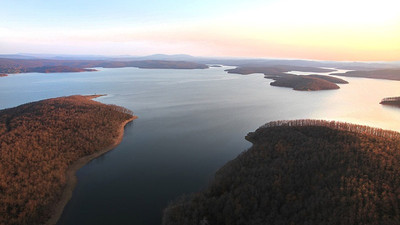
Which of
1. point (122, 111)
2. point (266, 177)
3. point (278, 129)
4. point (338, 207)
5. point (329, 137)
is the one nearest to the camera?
point (338, 207)

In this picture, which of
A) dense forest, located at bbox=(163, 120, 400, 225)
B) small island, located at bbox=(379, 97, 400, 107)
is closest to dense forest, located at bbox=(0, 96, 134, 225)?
dense forest, located at bbox=(163, 120, 400, 225)

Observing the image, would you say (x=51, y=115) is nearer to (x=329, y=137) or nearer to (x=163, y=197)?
(x=163, y=197)

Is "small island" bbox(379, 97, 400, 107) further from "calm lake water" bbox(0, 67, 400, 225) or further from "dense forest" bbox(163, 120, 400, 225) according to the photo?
"dense forest" bbox(163, 120, 400, 225)

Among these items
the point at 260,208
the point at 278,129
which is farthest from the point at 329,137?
the point at 260,208

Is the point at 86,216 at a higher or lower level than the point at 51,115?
lower

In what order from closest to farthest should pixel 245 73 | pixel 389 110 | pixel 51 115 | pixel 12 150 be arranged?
pixel 12 150 < pixel 51 115 < pixel 389 110 < pixel 245 73

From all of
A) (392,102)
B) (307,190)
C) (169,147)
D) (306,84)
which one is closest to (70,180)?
(169,147)
